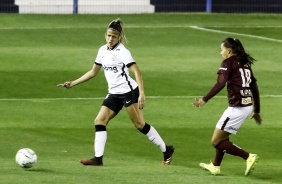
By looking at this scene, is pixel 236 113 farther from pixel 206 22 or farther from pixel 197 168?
pixel 206 22

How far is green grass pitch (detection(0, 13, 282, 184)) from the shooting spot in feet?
45.9

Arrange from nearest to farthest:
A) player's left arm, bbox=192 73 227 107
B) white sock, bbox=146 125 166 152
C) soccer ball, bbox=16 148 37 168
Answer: player's left arm, bbox=192 73 227 107 < soccer ball, bbox=16 148 37 168 < white sock, bbox=146 125 166 152

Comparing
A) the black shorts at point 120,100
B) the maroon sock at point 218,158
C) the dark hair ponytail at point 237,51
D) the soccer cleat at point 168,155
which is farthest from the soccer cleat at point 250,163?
the black shorts at point 120,100

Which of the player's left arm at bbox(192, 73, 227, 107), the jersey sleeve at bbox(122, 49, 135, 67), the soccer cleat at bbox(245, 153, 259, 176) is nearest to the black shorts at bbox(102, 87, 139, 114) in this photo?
the jersey sleeve at bbox(122, 49, 135, 67)

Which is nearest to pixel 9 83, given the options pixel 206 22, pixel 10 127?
pixel 10 127

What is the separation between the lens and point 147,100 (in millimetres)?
22203

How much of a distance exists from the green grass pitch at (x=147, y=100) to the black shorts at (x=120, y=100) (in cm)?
83

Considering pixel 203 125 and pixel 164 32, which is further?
pixel 164 32

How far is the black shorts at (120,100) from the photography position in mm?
14594

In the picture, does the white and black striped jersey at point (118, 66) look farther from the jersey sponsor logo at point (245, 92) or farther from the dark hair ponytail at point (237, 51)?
the jersey sponsor logo at point (245, 92)

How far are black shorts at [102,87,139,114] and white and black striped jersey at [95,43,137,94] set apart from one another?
2.2 inches

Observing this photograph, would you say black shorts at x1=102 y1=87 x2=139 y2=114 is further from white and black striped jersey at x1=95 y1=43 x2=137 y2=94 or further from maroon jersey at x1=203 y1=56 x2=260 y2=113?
maroon jersey at x1=203 y1=56 x2=260 y2=113

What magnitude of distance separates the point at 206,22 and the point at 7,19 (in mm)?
7103

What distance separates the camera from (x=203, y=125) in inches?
745
